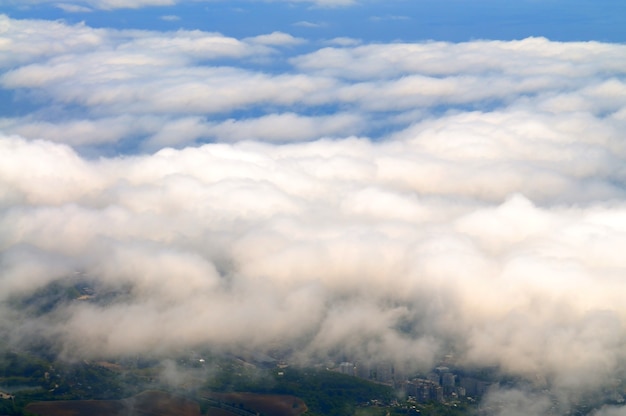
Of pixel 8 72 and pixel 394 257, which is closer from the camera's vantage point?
pixel 394 257

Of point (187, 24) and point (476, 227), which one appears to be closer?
point (476, 227)

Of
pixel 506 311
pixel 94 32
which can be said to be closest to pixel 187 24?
pixel 94 32

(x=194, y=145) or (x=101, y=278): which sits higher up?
(x=194, y=145)

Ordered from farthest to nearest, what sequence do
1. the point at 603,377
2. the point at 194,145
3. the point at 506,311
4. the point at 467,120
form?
the point at 467,120
the point at 194,145
the point at 506,311
the point at 603,377

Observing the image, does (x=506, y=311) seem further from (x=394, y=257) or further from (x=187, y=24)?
(x=187, y=24)

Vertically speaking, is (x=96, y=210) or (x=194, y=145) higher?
(x=194, y=145)

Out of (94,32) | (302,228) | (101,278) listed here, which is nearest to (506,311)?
(302,228)

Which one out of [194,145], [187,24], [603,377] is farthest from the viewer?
[187,24]

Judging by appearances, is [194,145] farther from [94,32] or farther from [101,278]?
[94,32]

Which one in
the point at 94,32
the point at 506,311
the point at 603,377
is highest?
the point at 94,32
